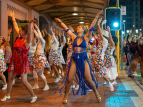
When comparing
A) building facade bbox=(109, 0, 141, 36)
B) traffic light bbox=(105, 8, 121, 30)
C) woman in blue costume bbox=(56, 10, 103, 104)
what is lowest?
woman in blue costume bbox=(56, 10, 103, 104)

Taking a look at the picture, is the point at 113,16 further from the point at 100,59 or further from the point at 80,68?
the point at 80,68

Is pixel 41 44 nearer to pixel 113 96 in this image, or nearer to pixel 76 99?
pixel 76 99

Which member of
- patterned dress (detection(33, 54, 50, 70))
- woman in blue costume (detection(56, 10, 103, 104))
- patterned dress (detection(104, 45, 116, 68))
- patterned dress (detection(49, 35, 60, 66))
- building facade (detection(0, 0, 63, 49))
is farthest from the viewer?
building facade (detection(0, 0, 63, 49))

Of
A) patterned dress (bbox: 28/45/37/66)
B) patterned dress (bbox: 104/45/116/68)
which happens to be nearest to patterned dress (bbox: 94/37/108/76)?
patterned dress (bbox: 104/45/116/68)

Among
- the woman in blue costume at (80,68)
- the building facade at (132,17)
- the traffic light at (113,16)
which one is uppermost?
the building facade at (132,17)

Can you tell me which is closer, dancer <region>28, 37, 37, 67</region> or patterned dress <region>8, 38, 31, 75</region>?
patterned dress <region>8, 38, 31, 75</region>

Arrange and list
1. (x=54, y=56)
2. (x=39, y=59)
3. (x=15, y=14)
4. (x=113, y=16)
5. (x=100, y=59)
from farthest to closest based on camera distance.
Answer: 1. (x=15, y=14)
2. (x=113, y=16)
3. (x=54, y=56)
4. (x=39, y=59)
5. (x=100, y=59)

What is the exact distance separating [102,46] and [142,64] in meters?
2.26

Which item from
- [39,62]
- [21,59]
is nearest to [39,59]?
[39,62]

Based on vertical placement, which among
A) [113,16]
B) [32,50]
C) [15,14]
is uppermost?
[15,14]

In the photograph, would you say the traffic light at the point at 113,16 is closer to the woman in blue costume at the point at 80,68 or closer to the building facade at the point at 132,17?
the woman in blue costume at the point at 80,68

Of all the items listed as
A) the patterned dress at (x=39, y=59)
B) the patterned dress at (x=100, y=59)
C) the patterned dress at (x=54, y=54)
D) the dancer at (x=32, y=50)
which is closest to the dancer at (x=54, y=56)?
the patterned dress at (x=54, y=54)

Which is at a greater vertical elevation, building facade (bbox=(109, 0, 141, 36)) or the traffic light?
→ building facade (bbox=(109, 0, 141, 36))

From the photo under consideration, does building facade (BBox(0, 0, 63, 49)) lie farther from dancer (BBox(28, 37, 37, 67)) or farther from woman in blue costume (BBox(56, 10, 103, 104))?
woman in blue costume (BBox(56, 10, 103, 104))
